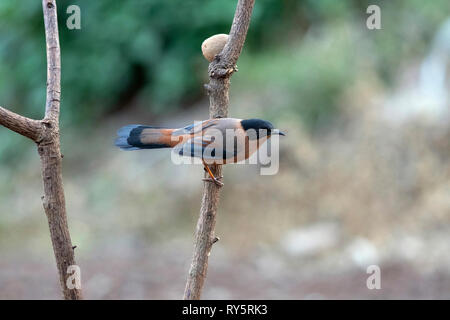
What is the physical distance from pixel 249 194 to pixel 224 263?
2.73 feet

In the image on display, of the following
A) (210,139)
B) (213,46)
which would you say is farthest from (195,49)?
(210,139)

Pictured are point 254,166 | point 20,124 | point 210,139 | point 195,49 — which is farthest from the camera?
point 195,49

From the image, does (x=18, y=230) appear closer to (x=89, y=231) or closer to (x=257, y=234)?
(x=89, y=231)

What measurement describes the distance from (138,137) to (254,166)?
12.9 ft

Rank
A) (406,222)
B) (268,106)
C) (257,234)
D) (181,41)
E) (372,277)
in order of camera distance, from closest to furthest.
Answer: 1. (372,277)
2. (406,222)
3. (257,234)
4. (268,106)
5. (181,41)

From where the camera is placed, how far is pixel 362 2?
6883 mm

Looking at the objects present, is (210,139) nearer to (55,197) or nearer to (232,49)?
(232,49)

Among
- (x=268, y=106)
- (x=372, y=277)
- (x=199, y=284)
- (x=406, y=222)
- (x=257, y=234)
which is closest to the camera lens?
(x=199, y=284)

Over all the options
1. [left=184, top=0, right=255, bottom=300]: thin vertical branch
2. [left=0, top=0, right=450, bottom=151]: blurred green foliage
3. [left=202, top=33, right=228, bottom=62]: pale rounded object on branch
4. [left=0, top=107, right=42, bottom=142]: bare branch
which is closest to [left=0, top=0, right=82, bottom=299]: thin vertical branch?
[left=0, top=107, right=42, bottom=142]: bare branch

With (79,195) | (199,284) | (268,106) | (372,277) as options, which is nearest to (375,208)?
(372,277)

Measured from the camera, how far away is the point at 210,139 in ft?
6.42

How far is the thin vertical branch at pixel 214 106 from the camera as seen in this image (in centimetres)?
192

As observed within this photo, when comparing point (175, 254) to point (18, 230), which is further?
point (18, 230)

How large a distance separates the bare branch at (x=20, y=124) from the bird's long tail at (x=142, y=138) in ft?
0.90
